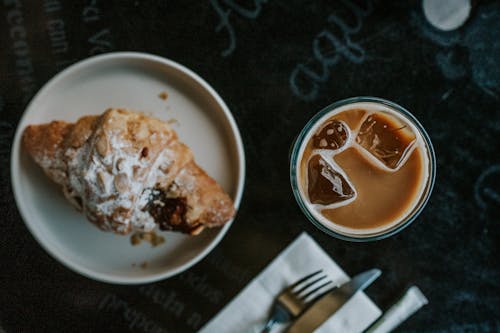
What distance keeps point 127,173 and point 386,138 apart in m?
0.61

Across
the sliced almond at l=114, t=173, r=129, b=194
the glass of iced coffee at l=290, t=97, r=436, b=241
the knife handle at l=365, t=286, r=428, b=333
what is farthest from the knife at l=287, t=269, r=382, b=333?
the sliced almond at l=114, t=173, r=129, b=194

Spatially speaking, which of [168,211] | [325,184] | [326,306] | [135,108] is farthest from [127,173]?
[326,306]

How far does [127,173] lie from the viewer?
1.24 metres

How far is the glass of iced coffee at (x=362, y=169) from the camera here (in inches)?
47.9

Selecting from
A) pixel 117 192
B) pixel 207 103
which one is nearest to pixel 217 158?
pixel 207 103

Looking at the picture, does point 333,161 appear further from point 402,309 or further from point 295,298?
point 402,309

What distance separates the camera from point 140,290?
1530mm

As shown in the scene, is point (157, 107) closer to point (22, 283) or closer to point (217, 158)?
point (217, 158)

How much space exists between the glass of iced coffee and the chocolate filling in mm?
291

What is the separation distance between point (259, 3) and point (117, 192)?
0.69 metres

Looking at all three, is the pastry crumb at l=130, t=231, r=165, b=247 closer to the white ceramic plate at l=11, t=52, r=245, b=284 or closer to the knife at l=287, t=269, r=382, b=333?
the white ceramic plate at l=11, t=52, r=245, b=284

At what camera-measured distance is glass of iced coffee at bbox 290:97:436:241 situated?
4.00ft

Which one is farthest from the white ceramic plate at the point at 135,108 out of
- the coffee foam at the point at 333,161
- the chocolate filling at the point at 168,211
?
the coffee foam at the point at 333,161

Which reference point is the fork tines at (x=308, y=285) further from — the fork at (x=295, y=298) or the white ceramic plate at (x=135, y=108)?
the white ceramic plate at (x=135, y=108)
